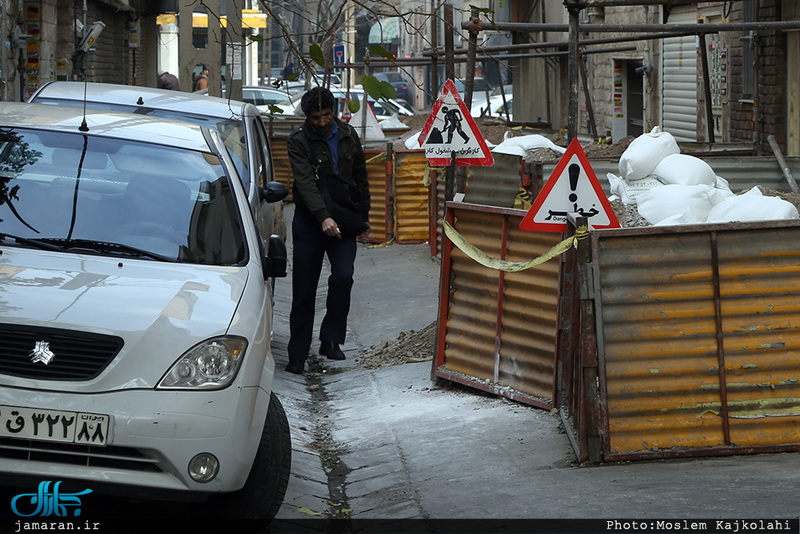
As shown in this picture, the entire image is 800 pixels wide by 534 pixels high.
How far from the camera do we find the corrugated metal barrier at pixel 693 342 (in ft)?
18.9

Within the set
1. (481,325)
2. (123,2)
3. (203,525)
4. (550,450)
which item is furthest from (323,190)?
(123,2)

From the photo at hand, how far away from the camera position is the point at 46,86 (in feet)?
30.1

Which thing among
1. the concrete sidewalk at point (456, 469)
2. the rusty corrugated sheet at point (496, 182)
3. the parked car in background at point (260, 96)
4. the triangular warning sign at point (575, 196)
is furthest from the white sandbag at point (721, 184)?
the parked car in background at point (260, 96)

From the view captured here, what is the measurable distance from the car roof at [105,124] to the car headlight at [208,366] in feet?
5.62

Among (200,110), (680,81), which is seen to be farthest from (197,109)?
(680,81)

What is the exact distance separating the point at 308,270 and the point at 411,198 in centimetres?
776

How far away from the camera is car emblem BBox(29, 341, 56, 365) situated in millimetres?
4219

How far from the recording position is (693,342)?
586 cm

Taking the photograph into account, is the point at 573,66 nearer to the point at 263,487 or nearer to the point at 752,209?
the point at 752,209

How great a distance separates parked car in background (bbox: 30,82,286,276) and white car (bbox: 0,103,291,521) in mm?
2873

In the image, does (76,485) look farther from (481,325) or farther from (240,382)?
(481,325)

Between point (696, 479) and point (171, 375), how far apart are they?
8.59ft
